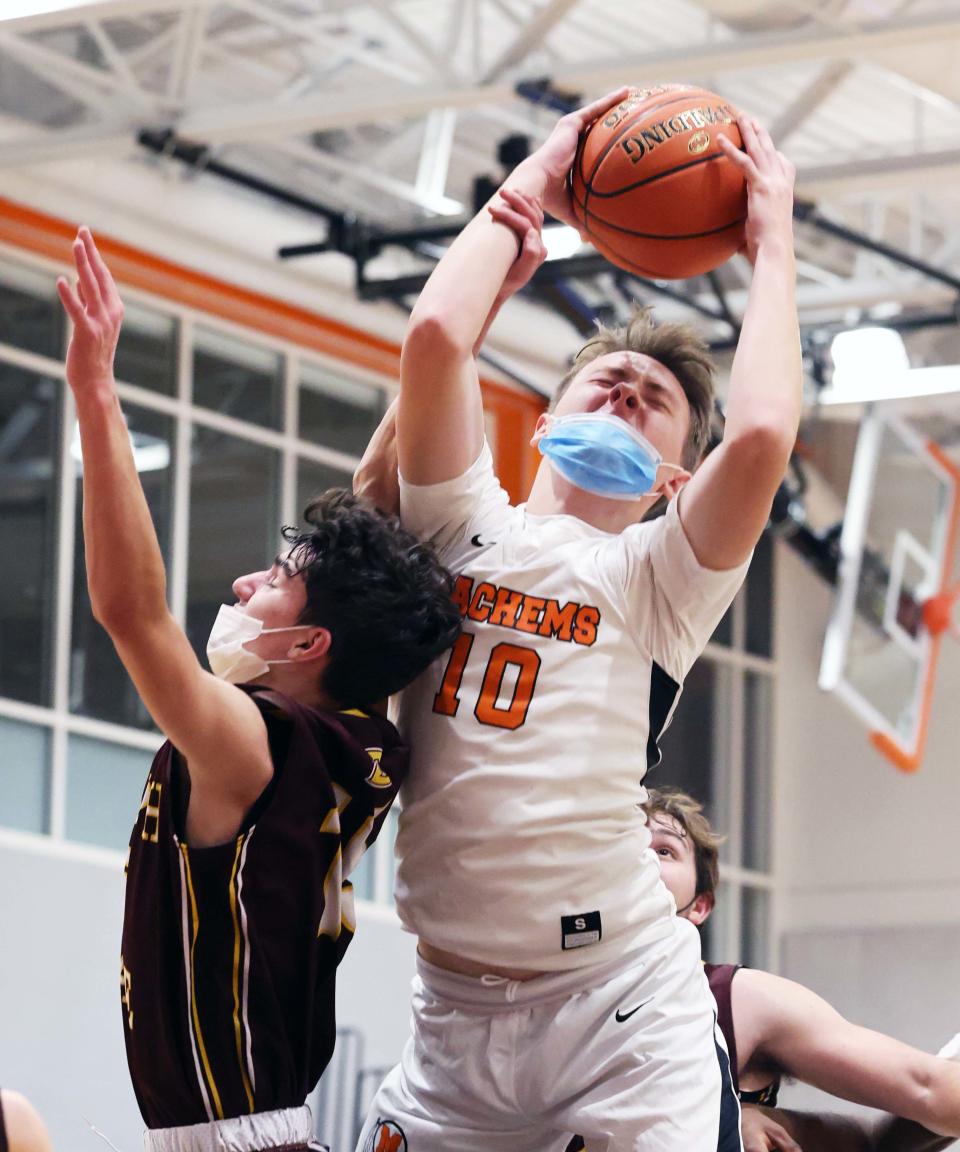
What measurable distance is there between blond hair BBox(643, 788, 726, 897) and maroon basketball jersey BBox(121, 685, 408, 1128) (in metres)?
1.30

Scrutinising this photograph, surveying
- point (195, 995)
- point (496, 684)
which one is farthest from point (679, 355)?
point (195, 995)

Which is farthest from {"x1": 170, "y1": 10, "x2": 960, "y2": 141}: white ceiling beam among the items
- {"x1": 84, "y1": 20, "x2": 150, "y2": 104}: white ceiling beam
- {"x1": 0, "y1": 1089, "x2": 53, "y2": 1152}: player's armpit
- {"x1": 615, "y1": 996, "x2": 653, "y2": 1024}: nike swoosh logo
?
{"x1": 0, "y1": 1089, "x2": 53, "y2": 1152}: player's armpit

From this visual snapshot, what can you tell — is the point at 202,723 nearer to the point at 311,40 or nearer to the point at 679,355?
the point at 679,355

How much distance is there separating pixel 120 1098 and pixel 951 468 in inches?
298

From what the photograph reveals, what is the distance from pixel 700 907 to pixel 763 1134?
54 centimetres

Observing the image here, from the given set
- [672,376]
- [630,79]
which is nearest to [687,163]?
[672,376]

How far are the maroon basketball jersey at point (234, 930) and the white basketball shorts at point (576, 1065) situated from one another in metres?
0.27

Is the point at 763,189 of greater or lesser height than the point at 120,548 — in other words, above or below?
above

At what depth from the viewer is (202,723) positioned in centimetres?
269

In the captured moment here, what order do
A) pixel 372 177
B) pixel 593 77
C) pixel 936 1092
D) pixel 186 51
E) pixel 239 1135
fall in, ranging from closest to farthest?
pixel 239 1135 < pixel 936 1092 < pixel 593 77 < pixel 186 51 < pixel 372 177

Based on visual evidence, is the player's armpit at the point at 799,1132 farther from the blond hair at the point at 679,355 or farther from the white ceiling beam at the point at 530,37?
the white ceiling beam at the point at 530,37

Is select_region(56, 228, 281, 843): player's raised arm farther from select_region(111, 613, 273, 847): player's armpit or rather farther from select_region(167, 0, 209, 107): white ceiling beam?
select_region(167, 0, 209, 107): white ceiling beam

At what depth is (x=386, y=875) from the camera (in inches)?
464

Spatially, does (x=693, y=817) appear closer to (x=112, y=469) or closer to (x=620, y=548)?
(x=620, y=548)
